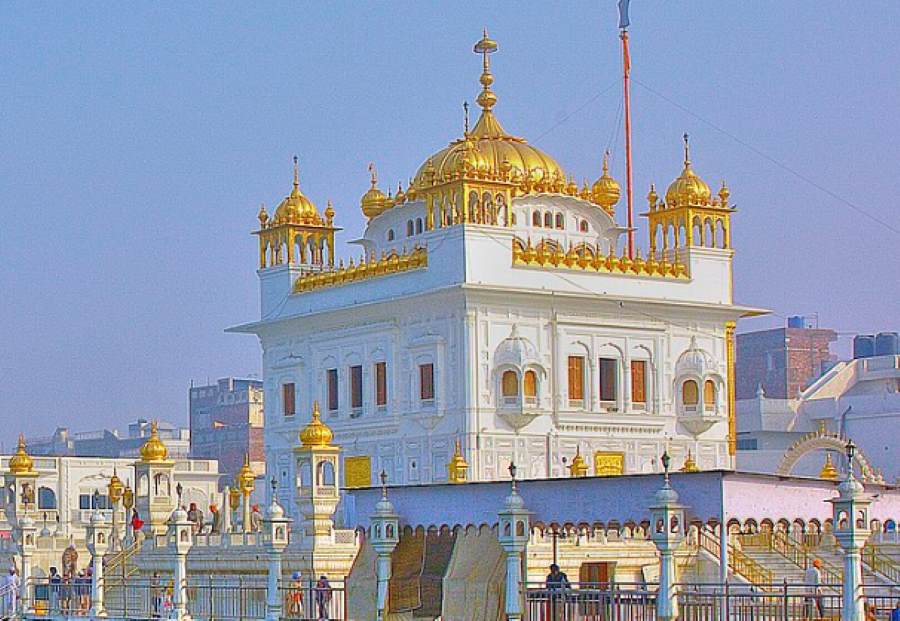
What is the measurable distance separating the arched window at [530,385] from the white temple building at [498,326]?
44mm

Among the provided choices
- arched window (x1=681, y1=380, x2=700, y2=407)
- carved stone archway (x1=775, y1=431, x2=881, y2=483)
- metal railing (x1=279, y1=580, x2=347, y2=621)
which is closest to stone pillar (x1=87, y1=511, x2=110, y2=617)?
metal railing (x1=279, y1=580, x2=347, y2=621)

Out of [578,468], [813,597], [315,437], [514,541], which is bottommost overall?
[813,597]

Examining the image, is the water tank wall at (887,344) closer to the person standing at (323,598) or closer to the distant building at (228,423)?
the distant building at (228,423)

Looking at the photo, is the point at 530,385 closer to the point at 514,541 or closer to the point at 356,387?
the point at 356,387

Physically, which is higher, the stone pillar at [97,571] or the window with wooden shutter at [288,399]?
the window with wooden shutter at [288,399]

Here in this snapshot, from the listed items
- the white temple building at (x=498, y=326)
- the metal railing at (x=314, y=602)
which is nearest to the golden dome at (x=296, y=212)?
the white temple building at (x=498, y=326)

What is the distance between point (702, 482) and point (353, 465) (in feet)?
71.0

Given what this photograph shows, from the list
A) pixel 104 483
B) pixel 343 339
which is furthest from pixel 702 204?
pixel 104 483

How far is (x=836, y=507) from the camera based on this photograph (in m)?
22.3

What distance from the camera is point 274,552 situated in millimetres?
29859

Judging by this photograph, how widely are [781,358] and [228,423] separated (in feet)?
107

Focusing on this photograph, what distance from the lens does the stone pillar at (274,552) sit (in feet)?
96.4

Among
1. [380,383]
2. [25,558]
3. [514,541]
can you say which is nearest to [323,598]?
[514,541]

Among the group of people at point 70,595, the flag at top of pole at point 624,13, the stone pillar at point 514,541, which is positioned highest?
the flag at top of pole at point 624,13
